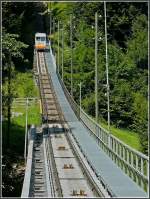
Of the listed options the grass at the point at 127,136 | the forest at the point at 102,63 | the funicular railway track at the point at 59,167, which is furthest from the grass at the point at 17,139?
the grass at the point at 127,136

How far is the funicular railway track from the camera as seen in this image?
24.1 m

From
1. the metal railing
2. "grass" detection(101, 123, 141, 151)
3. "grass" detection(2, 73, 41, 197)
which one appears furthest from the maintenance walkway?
"grass" detection(101, 123, 141, 151)

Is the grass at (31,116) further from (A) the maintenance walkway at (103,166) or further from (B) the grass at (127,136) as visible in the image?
(A) the maintenance walkway at (103,166)

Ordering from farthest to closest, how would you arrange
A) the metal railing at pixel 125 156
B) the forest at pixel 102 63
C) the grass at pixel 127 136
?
the forest at pixel 102 63, the grass at pixel 127 136, the metal railing at pixel 125 156

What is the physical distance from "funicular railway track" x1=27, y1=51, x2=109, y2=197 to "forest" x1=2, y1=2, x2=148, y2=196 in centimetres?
554

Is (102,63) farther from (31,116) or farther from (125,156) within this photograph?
(125,156)

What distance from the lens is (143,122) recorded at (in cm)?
6103

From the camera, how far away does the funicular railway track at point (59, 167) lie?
2414 cm

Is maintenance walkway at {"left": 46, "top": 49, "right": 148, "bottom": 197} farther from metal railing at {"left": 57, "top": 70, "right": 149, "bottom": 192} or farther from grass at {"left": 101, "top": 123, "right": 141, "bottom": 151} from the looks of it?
grass at {"left": 101, "top": 123, "right": 141, "bottom": 151}

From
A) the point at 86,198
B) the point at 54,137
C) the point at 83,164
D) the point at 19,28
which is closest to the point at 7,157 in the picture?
the point at 54,137

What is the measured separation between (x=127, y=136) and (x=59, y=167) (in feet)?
107

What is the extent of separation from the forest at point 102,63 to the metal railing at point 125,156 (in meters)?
13.9

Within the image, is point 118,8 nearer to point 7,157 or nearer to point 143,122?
point 143,122

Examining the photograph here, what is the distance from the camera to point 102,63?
79.6m
